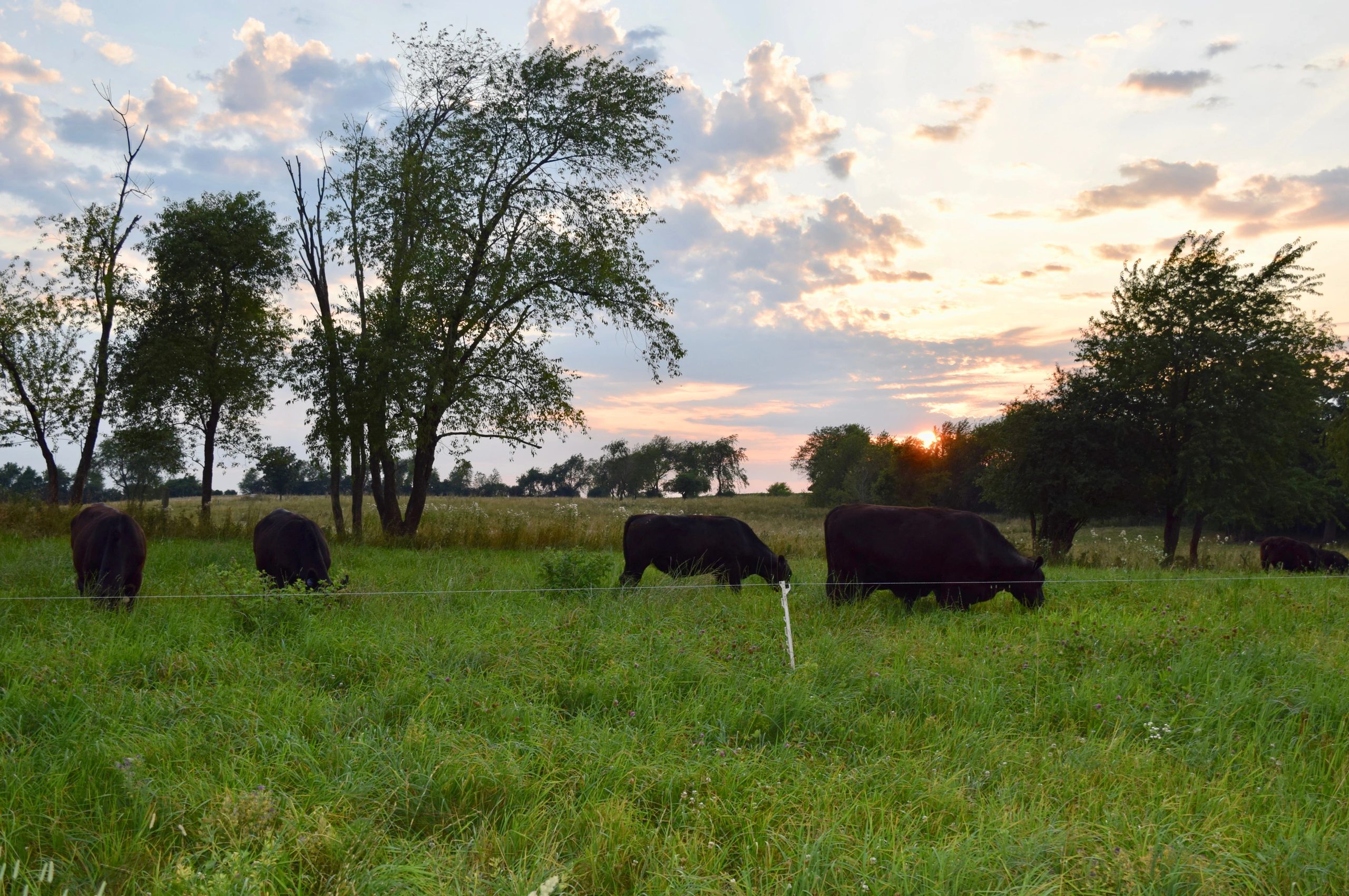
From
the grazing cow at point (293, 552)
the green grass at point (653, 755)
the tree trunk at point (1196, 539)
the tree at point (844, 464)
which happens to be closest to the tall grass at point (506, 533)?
the tree trunk at point (1196, 539)

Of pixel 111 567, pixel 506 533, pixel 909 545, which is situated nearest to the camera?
pixel 111 567

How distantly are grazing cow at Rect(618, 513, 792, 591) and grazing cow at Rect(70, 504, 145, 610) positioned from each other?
603cm

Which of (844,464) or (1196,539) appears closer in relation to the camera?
(1196,539)

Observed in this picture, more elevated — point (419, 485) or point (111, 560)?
point (419, 485)

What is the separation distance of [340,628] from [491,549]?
9.55m

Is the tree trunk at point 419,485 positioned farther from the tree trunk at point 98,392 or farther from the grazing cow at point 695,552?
the tree trunk at point 98,392

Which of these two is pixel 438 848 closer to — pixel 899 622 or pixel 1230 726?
pixel 1230 726

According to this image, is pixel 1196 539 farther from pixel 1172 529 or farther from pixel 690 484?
pixel 690 484

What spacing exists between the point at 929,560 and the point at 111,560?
9.94 m

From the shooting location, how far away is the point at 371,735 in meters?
4.75

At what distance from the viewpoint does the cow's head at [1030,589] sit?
32.4 feet

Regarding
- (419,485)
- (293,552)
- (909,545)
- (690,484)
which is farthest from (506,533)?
(690,484)

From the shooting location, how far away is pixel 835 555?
10.7 metres

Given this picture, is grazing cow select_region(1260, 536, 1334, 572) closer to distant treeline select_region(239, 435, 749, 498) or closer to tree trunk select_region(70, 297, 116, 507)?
tree trunk select_region(70, 297, 116, 507)
